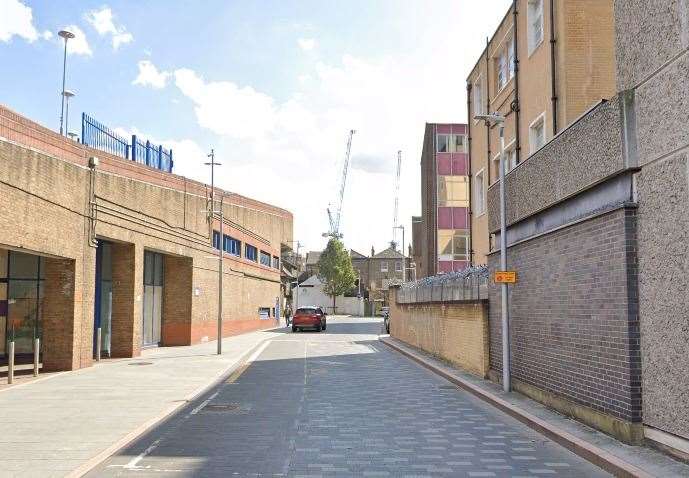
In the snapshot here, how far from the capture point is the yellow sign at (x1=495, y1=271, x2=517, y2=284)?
12.6m

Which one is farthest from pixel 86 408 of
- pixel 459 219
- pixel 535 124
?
pixel 459 219

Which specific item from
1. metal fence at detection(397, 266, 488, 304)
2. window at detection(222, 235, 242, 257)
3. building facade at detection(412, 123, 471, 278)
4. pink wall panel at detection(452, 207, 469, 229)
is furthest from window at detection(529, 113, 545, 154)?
window at detection(222, 235, 242, 257)

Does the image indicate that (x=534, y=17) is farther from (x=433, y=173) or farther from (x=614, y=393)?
(x=433, y=173)

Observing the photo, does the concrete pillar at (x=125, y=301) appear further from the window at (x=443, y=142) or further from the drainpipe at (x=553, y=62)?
the window at (x=443, y=142)

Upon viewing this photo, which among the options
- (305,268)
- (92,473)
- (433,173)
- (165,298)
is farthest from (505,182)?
(305,268)

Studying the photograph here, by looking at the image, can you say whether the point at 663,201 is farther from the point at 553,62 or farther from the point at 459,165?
the point at 459,165

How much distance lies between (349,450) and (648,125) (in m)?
5.40

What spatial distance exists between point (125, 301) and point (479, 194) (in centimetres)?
1295

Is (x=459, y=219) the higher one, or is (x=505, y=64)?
A: (x=505, y=64)

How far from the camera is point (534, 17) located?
17.7 meters

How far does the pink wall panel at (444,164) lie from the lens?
38.6 m

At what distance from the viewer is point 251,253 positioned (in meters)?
43.0

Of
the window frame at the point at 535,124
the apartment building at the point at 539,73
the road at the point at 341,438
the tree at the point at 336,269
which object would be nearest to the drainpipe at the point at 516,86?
the apartment building at the point at 539,73

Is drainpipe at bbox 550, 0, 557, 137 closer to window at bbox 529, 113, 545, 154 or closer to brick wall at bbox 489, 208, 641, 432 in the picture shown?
window at bbox 529, 113, 545, 154
